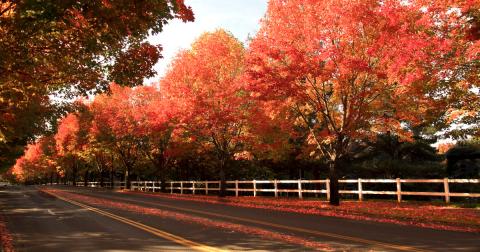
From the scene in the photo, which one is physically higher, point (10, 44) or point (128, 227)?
point (10, 44)

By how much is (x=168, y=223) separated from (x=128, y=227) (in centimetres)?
127

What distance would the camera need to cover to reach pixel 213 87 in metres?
26.2

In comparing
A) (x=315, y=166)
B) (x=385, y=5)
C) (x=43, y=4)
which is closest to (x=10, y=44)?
(x=43, y=4)

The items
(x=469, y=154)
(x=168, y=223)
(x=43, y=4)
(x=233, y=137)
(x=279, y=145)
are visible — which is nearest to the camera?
(x=43, y=4)

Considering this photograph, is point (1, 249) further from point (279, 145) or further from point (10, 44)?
point (279, 145)

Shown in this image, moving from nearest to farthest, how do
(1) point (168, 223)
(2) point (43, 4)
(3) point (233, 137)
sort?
(2) point (43, 4) < (1) point (168, 223) < (3) point (233, 137)

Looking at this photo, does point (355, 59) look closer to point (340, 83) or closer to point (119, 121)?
point (340, 83)

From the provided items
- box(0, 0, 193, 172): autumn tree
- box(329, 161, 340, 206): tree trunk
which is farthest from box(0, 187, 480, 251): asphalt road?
box(329, 161, 340, 206): tree trunk

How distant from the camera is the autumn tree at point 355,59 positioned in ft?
50.7

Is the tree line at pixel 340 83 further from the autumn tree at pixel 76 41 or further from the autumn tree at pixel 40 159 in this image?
the autumn tree at pixel 40 159

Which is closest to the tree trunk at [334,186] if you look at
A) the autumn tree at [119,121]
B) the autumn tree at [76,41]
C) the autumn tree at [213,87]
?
the autumn tree at [213,87]

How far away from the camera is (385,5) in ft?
55.3

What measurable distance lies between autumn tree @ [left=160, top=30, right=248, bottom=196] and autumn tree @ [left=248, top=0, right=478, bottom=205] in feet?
19.7

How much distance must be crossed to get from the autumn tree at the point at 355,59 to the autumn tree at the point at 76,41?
7.41 meters
